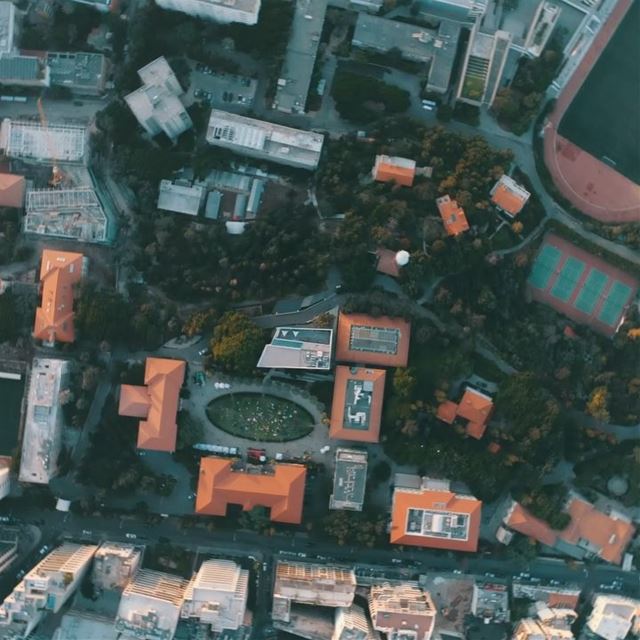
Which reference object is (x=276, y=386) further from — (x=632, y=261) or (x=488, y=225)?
(x=632, y=261)

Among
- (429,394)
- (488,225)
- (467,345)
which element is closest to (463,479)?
(429,394)

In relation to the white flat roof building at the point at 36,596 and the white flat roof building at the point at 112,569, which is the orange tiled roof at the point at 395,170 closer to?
the white flat roof building at the point at 112,569

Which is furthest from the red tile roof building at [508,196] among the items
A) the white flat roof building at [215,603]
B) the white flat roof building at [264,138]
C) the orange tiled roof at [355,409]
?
the white flat roof building at [215,603]

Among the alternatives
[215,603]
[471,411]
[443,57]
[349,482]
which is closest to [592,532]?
[471,411]

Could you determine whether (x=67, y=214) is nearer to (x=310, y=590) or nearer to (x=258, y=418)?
(x=258, y=418)

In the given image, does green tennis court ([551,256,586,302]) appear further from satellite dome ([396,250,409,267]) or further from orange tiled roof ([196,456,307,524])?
orange tiled roof ([196,456,307,524])
